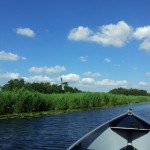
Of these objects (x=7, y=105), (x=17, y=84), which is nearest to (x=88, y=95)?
(x=7, y=105)

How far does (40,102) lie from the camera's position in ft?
112

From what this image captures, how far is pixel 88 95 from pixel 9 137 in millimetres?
28270

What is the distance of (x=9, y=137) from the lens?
1808 centimetres

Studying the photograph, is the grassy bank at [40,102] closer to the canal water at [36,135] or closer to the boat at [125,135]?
the canal water at [36,135]

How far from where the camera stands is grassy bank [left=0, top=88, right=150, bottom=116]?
2978cm

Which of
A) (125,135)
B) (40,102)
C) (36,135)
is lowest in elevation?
(36,135)

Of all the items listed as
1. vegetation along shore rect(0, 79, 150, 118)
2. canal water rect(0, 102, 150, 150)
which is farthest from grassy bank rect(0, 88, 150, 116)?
canal water rect(0, 102, 150, 150)

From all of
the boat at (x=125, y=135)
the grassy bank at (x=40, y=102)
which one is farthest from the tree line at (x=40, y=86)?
the boat at (x=125, y=135)

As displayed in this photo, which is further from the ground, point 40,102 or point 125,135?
point 40,102

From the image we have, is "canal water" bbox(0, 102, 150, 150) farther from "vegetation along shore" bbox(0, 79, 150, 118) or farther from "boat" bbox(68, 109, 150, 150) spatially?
"vegetation along shore" bbox(0, 79, 150, 118)

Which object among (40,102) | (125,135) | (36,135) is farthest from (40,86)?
(125,135)

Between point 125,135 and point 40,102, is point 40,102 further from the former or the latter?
point 125,135

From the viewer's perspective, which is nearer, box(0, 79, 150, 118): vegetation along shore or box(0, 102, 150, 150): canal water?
box(0, 102, 150, 150): canal water

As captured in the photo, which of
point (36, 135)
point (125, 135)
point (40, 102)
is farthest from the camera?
point (40, 102)
